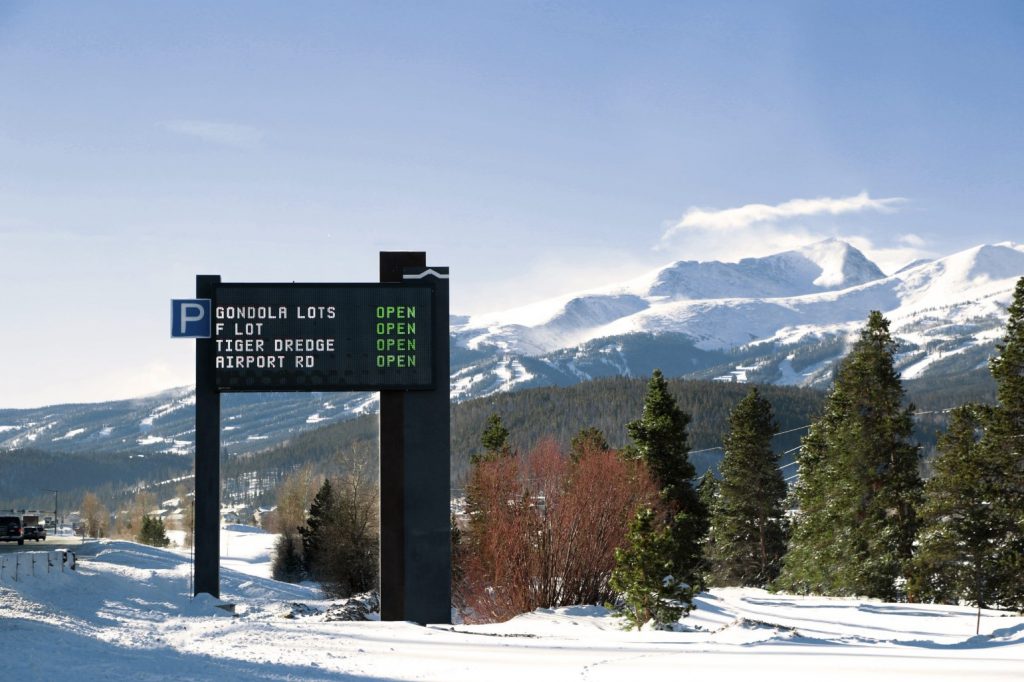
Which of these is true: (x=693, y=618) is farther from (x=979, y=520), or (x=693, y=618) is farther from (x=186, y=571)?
(x=186, y=571)

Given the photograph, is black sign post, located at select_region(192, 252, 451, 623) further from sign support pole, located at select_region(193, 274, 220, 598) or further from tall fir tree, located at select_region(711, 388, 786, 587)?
tall fir tree, located at select_region(711, 388, 786, 587)

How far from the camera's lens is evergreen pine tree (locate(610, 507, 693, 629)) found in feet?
101

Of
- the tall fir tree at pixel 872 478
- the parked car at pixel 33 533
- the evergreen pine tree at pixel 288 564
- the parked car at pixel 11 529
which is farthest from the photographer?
the evergreen pine tree at pixel 288 564

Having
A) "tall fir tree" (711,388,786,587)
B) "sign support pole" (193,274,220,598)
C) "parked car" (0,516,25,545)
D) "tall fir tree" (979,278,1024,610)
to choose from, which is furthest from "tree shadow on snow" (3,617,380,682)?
"tall fir tree" (711,388,786,587)

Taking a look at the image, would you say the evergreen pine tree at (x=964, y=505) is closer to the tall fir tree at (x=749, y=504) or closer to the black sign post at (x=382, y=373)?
the tall fir tree at (x=749, y=504)

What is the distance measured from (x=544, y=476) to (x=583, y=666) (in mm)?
29063

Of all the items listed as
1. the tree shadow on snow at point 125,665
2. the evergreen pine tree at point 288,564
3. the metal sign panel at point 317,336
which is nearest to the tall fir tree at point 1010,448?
the metal sign panel at point 317,336

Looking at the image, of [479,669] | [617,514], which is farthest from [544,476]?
[479,669]

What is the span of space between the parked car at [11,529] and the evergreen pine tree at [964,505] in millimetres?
42044

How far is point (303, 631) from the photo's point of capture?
27656 mm

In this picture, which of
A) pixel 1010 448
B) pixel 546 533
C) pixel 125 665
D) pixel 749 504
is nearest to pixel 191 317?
pixel 125 665

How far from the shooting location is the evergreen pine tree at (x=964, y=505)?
42312 mm

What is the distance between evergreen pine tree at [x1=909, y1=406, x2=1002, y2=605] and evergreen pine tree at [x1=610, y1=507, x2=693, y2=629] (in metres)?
16.4

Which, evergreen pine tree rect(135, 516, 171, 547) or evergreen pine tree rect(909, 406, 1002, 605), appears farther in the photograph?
evergreen pine tree rect(135, 516, 171, 547)
